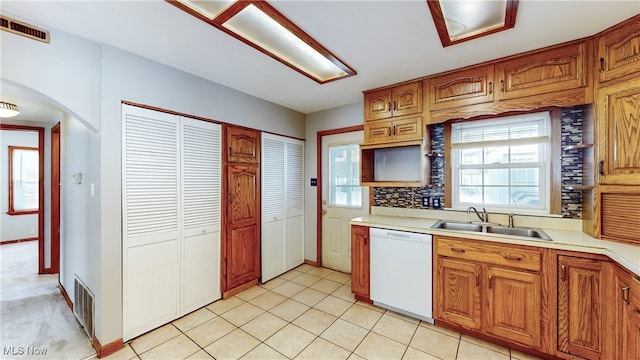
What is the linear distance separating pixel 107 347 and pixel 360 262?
232 centimetres

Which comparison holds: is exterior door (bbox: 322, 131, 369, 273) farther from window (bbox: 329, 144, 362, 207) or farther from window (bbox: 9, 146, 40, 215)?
window (bbox: 9, 146, 40, 215)

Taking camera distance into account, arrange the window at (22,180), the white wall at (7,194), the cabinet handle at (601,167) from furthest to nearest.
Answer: the window at (22,180) → the white wall at (7,194) → the cabinet handle at (601,167)

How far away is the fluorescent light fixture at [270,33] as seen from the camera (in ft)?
5.09

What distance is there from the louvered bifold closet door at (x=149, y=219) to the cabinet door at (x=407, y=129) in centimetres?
231

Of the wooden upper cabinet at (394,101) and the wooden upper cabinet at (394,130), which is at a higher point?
the wooden upper cabinet at (394,101)

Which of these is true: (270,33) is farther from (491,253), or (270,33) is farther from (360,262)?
(491,253)

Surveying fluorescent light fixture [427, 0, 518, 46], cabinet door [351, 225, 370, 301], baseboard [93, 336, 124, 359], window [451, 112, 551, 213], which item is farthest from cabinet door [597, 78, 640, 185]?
baseboard [93, 336, 124, 359]

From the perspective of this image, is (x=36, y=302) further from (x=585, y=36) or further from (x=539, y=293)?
(x=585, y=36)

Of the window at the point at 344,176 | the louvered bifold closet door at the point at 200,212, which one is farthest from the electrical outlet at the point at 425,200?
the louvered bifold closet door at the point at 200,212

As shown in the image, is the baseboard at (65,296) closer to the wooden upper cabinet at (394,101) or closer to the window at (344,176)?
the window at (344,176)

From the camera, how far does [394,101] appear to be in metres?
2.83

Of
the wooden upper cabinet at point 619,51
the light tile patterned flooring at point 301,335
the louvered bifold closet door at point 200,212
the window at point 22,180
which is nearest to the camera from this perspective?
the wooden upper cabinet at point 619,51

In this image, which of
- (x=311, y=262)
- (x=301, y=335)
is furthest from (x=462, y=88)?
(x=311, y=262)

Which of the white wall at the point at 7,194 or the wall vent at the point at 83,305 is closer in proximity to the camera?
the wall vent at the point at 83,305
